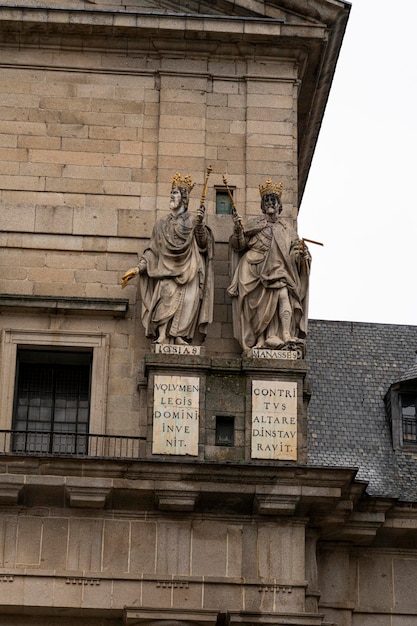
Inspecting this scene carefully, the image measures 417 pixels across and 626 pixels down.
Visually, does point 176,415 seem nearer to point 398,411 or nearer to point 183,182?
point 183,182

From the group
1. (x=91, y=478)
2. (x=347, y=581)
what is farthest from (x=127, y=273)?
(x=347, y=581)

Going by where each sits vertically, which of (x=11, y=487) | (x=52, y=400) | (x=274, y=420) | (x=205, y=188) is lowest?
(x=11, y=487)

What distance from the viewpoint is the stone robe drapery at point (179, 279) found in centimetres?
2956

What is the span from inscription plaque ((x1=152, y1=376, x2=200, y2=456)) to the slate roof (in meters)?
3.29

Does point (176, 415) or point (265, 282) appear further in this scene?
point (265, 282)

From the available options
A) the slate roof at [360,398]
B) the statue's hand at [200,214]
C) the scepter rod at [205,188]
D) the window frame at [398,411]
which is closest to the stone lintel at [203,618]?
the slate roof at [360,398]

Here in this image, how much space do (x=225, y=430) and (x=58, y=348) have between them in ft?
9.94

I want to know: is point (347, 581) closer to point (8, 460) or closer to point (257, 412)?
point (257, 412)

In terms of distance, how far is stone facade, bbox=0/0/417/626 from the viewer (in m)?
28.0

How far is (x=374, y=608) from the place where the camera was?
29969 millimetres

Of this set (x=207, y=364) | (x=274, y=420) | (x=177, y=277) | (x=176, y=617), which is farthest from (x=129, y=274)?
(x=176, y=617)

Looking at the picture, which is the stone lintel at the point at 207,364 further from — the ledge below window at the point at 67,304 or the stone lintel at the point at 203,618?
the stone lintel at the point at 203,618

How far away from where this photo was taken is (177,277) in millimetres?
29734

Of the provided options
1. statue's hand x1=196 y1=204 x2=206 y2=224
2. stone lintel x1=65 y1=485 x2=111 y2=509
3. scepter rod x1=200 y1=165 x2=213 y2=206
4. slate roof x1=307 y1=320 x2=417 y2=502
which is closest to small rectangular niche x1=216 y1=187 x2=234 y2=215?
scepter rod x1=200 y1=165 x2=213 y2=206
